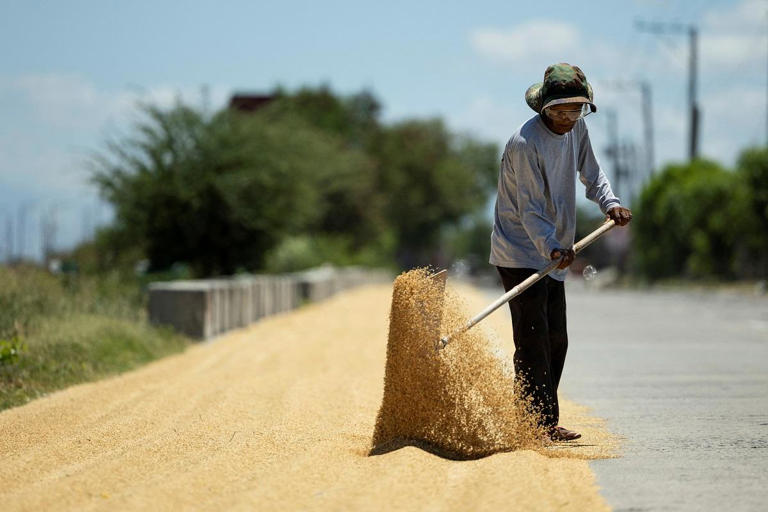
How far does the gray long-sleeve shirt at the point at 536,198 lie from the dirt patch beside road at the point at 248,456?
1.15 metres

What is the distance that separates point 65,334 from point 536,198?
6645 millimetres

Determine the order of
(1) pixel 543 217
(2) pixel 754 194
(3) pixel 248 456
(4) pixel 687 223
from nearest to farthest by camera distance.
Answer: (3) pixel 248 456 → (1) pixel 543 217 → (2) pixel 754 194 → (4) pixel 687 223

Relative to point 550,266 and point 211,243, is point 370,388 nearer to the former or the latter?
point 550,266

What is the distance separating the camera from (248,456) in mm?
5867

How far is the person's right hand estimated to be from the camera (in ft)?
19.8

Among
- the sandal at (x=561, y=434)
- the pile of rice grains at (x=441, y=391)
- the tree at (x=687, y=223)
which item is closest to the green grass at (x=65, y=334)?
the pile of rice grains at (x=441, y=391)

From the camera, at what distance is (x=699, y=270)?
45094 millimetres

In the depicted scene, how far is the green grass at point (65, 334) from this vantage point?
10016 millimetres

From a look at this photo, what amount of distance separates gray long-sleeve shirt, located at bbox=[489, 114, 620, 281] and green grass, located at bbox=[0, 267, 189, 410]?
4.42 m

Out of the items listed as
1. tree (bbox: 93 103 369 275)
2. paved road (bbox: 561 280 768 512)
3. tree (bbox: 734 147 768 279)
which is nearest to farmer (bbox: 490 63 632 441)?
paved road (bbox: 561 280 768 512)

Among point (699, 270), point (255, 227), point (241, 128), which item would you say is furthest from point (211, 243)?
point (699, 270)

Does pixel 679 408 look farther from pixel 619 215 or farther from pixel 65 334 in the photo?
pixel 65 334

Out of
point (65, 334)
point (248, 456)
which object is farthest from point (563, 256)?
point (65, 334)

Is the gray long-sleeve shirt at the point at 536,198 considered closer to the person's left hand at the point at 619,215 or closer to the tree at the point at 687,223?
the person's left hand at the point at 619,215
